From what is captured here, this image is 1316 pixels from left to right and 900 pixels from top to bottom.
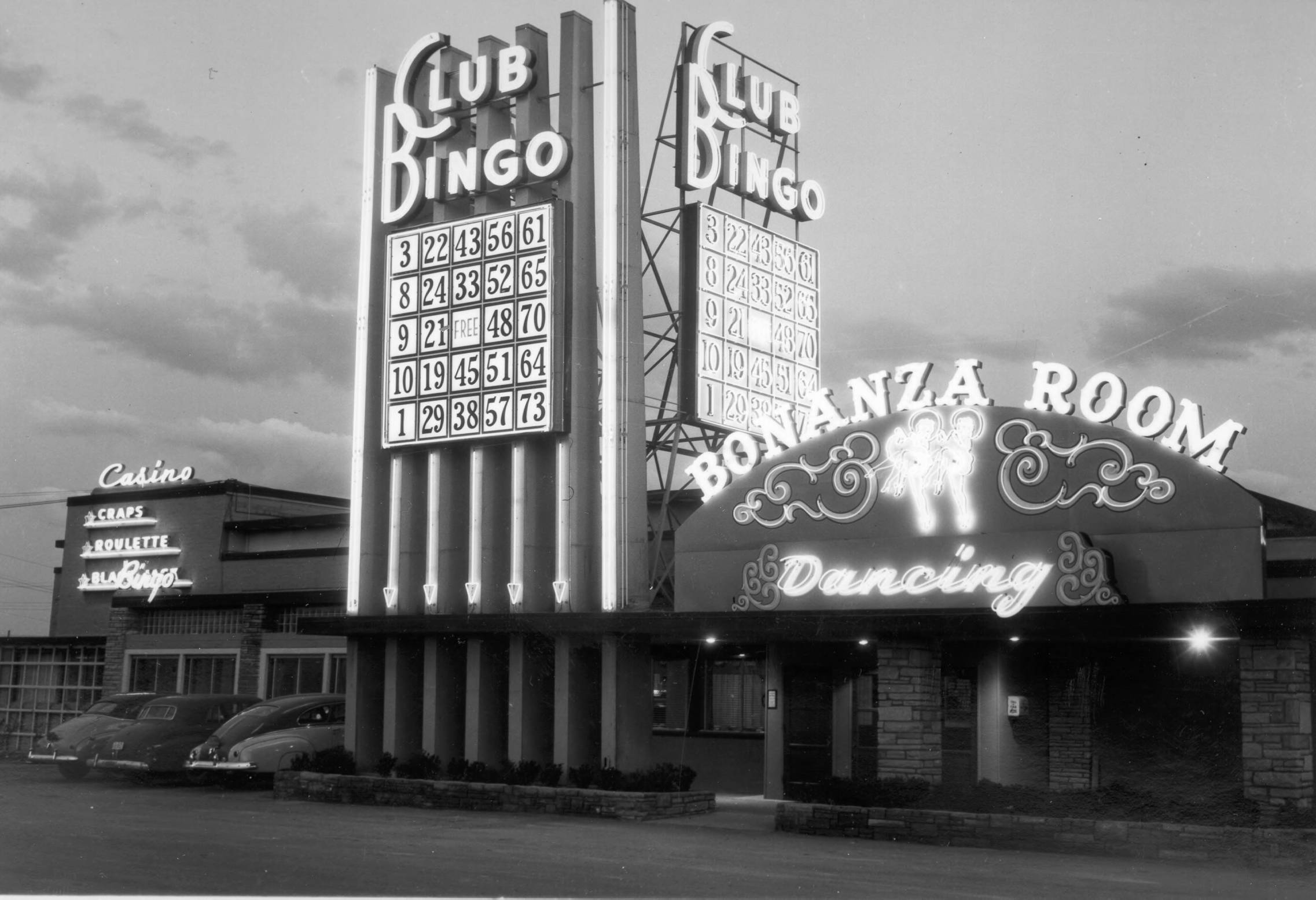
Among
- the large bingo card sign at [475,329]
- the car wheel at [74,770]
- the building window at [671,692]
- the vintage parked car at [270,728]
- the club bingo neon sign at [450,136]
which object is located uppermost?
the club bingo neon sign at [450,136]

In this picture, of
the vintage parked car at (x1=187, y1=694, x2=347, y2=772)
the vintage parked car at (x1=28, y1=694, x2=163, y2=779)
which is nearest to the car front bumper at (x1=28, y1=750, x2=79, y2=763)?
the vintage parked car at (x1=28, y1=694, x2=163, y2=779)

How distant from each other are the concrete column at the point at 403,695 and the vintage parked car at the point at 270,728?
1.67 metres

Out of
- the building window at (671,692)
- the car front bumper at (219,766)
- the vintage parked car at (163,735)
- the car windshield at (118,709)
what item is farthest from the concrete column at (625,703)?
the car windshield at (118,709)

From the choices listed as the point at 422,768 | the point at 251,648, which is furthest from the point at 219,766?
the point at 251,648

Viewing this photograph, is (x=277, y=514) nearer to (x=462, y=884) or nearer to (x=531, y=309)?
(x=531, y=309)

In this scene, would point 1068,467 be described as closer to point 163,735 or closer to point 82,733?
point 163,735

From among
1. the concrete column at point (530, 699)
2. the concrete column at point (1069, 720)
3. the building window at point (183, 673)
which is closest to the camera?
the concrete column at point (1069, 720)

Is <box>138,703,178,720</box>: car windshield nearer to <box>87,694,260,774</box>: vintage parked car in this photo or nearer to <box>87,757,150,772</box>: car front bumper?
<box>87,694,260,774</box>: vintage parked car

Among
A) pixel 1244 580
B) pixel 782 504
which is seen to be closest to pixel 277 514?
pixel 782 504

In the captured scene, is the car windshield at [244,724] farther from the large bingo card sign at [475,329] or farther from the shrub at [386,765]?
the large bingo card sign at [475,329]

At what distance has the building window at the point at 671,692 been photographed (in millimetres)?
30422

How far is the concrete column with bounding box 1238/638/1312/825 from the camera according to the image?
18.5 meters

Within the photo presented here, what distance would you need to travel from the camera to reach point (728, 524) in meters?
25.0

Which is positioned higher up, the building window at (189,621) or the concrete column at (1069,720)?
the building window at (189,621)
